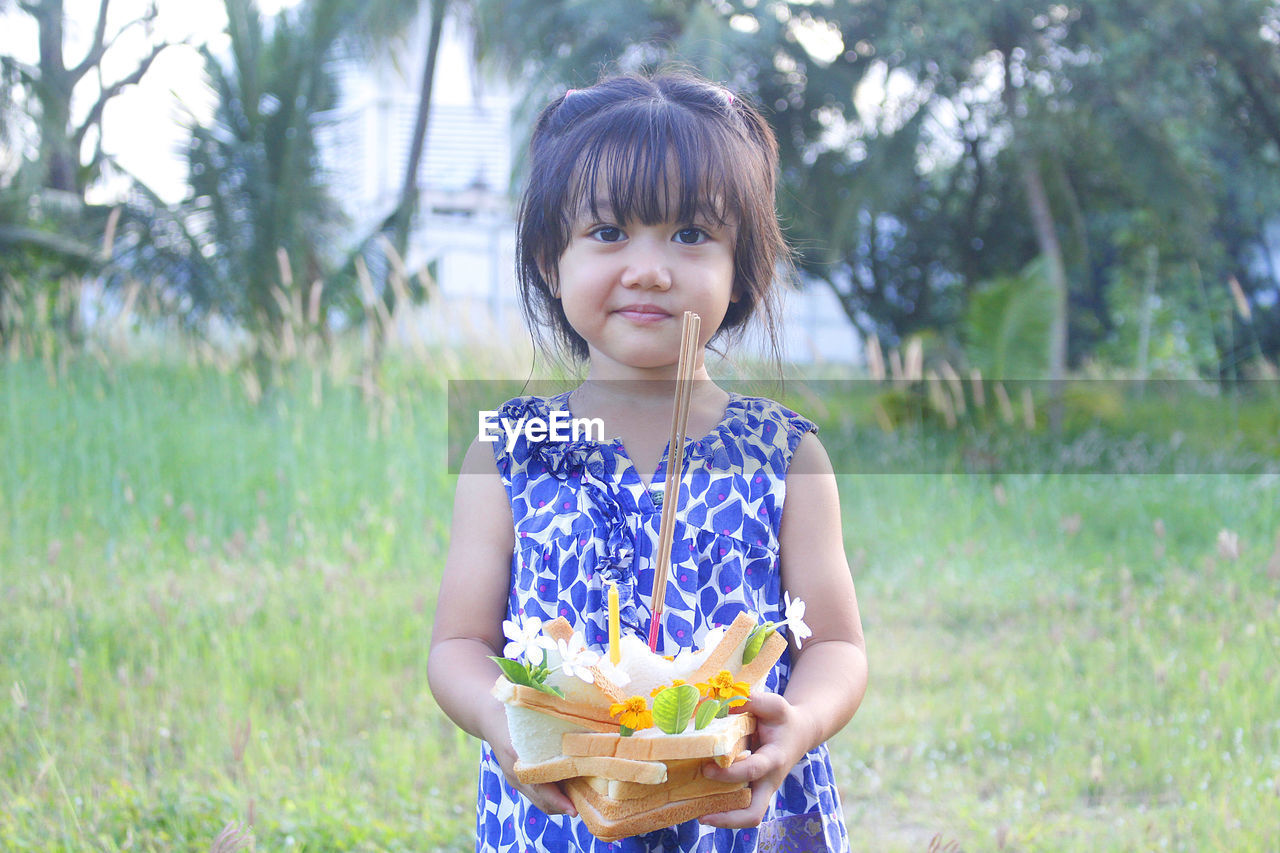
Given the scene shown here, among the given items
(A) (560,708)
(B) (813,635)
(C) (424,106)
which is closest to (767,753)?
Answer: (A) (560,708)

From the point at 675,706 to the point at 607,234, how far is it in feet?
1.74

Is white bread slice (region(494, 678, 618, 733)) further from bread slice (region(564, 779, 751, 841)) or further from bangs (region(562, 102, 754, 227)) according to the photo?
bangs (region(562, 102, 754, 227))

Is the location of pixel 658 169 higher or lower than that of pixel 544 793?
higher

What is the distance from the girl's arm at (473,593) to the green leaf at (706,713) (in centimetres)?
30

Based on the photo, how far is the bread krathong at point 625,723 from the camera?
32.1 inches

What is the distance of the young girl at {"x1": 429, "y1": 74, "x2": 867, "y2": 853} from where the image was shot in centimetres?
110

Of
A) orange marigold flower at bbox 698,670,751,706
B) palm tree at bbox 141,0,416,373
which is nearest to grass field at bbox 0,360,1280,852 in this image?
orange marigold flower at bbox 698,670,751,706

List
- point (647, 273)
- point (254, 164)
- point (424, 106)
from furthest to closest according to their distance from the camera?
1. point (424, 106)
2. point (254, 164)
3. point (647, 273)

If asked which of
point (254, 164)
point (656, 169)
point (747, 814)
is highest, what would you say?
point (254, 164)

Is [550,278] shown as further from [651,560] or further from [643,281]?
[651,560]

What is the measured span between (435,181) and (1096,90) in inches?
356

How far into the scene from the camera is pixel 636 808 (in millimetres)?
836

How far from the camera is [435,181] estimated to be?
14.2m

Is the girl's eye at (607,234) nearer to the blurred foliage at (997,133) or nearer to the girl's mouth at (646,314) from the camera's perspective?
the girl's mouth at (646,314)
